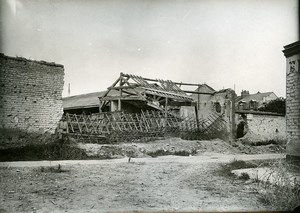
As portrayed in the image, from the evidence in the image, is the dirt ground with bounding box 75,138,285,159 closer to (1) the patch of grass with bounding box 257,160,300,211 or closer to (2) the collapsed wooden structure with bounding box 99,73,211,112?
(2) the collapsed wooden structure with bounding box 99,73,211,112

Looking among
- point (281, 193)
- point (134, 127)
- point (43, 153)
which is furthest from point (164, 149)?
point (281, 193)

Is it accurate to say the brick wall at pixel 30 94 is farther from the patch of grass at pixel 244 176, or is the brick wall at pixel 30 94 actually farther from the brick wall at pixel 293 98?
the brick wall at pixel 293 98

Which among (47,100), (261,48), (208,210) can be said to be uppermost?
(261,48)

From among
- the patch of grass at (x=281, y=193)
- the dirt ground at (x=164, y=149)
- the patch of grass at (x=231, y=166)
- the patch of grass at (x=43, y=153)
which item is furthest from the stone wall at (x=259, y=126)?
the patch of grass at (x=43, y=153)

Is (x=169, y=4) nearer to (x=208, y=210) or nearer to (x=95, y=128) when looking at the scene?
(x=208, y=210)

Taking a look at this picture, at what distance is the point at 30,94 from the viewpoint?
1034 cm

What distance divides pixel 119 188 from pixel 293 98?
5951 mm

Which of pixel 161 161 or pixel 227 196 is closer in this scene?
pixel 227 196

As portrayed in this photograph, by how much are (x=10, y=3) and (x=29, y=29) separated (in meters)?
0.71

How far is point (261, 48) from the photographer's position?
8133 millimetres

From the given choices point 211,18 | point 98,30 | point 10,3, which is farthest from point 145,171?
point 10,3

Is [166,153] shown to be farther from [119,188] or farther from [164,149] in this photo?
[119,188]

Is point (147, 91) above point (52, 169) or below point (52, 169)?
above

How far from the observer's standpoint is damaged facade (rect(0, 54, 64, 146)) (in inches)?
377
